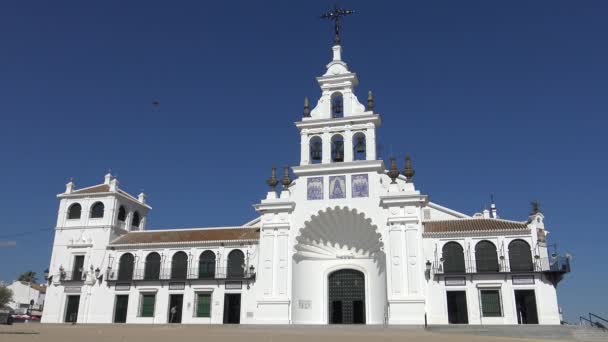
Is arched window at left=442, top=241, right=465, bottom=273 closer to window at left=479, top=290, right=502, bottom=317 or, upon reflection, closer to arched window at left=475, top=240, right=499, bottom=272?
arched window at left=475, top=240, right=499, bottom=272

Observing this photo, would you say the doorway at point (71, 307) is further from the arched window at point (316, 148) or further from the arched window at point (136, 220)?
the arched window at point (316, 148)

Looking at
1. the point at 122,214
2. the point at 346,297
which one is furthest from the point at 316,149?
the point at 122,214

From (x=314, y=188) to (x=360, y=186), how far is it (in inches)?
105

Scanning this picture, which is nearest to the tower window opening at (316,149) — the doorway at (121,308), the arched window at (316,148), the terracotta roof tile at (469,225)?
the arched window at (316,148)

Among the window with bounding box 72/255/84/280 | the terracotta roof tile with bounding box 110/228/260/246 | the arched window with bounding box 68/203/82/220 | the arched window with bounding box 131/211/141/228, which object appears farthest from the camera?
the arched window with bounding box 131/211/141/228

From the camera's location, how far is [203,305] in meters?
30.7

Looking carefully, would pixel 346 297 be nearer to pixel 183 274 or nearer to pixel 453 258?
pixel 453 258

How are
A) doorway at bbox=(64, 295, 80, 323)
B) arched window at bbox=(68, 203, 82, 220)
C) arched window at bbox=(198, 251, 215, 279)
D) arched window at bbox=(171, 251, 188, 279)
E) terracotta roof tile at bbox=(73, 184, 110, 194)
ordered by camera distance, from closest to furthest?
arched window at bbox=(198, 251, 215, 279) → arched window at bbox=(171, 251, 188, 279) → doorway at bbox=(64, 295, 80, 323) → arched window at bbox=(68, 203, 82, 220) → terracotta roof tile at bbox=(73, 184, 110, 194)

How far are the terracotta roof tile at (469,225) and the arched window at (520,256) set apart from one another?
92 centimetres

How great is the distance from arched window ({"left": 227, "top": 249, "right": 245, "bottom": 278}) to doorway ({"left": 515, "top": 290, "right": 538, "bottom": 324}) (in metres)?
15.8

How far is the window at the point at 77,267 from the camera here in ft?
111

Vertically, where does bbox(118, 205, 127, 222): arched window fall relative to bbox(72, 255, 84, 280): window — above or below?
above

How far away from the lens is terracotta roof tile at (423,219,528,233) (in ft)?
89.9

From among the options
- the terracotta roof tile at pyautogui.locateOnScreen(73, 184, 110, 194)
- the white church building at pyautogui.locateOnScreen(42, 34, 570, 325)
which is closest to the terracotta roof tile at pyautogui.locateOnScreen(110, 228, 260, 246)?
the white church building at pyautogui.locateOnScreen(42, 34, 570, 325)
